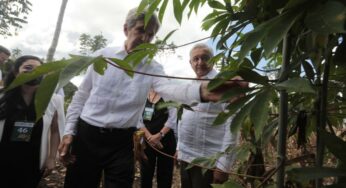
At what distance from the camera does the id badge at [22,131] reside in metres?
1.81

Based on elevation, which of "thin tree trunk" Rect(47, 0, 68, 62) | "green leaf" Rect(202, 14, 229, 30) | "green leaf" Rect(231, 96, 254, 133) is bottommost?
"green leaf" Rect(231, 96, 254, 133)

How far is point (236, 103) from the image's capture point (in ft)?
2.05

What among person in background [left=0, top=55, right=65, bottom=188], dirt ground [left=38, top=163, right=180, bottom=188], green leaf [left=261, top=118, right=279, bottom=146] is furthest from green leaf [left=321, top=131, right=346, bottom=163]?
dirt ground [left=38, top=163, right=180, bottom=188]

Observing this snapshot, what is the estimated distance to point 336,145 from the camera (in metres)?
0.54

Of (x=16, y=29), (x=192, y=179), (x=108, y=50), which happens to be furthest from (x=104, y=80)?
(x=16, y=29)

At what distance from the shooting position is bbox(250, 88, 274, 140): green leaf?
0.54 meters

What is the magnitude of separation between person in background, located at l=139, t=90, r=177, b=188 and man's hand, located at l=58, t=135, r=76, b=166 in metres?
1.04

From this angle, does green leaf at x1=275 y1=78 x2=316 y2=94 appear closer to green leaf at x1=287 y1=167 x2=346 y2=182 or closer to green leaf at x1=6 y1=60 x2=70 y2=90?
green leaf at x1=287 y1=167 x2=346 y2=182

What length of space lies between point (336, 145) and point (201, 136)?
4.42 ft

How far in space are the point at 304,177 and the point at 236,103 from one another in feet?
0.52

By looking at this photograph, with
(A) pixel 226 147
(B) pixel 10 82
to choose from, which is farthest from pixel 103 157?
(B) pixel 10 82

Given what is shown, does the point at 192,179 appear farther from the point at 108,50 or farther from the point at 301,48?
the point at 301,48

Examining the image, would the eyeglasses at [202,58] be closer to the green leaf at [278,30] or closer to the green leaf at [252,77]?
the green leaf at [252,77]

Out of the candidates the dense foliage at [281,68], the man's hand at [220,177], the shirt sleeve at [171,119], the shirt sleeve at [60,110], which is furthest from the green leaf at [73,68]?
the shirt sleeve at [171,119]
